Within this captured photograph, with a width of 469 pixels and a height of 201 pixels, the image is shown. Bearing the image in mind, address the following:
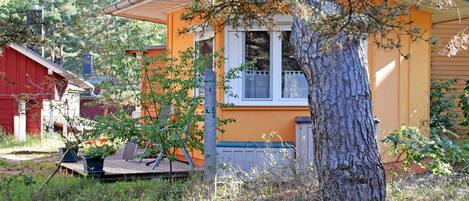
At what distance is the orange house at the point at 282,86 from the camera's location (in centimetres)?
932

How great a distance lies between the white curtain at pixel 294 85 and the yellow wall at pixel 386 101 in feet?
0.80

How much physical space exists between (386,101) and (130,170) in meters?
4.21

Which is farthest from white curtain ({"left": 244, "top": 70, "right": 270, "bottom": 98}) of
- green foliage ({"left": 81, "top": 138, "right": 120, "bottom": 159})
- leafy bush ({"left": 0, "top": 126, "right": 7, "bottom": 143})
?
leafy bush ({"left": 0, "top": 126, "right": 7, "bottom": 143})

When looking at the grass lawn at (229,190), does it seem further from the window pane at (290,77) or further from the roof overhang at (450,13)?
the roof overhang at (450,13)

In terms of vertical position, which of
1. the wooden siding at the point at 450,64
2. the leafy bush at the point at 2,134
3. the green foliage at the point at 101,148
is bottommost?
the leafy bush at the point at 2,134

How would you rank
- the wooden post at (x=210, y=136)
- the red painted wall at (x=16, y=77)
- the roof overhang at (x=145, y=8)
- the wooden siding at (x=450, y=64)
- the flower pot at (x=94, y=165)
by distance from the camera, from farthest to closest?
the red painted wall at (x=16, y=77) → the wooden siding at (x=450, y=64) → the roof overhang at (x=145, y=8) → the flower pot at (x=94, y=165) → the wooden post at (x=210, y=136)

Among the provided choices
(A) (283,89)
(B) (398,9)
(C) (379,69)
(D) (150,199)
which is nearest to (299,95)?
(A) (283,89)

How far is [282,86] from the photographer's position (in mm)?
9391

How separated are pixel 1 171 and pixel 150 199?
596 centimetres

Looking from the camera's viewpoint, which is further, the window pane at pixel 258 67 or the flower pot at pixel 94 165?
the window pane at pixel 258 67

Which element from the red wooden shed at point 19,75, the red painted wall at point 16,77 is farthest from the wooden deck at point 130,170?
the red painted wall at point 16,77

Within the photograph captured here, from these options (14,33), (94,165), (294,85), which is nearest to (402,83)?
(294,85)

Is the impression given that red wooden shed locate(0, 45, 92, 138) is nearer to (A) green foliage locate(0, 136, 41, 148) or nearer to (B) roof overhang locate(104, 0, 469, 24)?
(A) green foliage locate(0, 136, 41, 148)

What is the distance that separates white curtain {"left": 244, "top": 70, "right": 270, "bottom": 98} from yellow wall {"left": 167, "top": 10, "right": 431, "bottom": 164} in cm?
25
